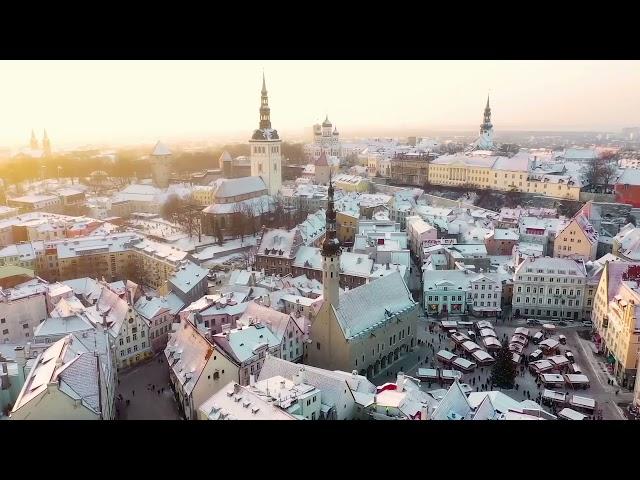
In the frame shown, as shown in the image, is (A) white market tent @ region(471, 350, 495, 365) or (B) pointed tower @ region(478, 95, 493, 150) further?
(B) pointed tower @ region(478, 95, 493, 150)

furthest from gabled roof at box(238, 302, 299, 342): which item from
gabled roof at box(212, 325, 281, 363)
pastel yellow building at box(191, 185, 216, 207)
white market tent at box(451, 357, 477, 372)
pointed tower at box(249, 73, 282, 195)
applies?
pointed tower at box(249, 73, 282, 195)

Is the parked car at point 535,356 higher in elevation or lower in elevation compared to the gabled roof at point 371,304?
lower

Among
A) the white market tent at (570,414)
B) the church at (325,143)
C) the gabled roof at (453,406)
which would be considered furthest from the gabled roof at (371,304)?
the church at (325,143)

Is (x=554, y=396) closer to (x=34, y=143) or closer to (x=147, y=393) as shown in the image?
(x=147, y=393)

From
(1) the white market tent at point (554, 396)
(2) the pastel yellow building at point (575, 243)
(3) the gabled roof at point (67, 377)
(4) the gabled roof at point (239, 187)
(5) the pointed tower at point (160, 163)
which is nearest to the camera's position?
(3) the gabled roof at point (67, 377)

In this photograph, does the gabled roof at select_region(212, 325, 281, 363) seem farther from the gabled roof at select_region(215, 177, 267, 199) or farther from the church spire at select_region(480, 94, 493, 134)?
the church spire at select_region(480, 94, 493, 134)

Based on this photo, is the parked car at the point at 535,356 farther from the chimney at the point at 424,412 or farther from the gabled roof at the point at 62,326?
the gabled roof at the point at 62,326

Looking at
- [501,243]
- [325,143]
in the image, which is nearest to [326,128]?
[325,143]
